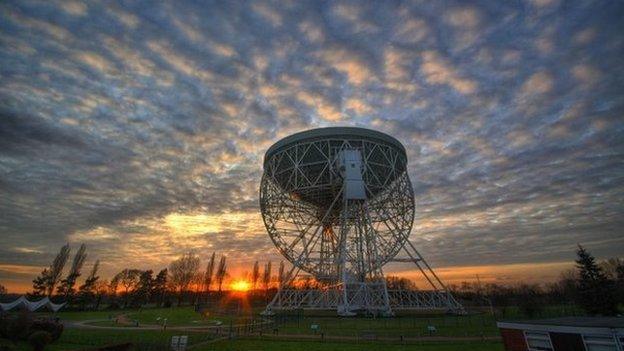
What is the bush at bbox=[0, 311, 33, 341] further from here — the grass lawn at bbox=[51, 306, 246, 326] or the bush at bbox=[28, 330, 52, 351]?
the grass lawn at bbox=[51, 306, 246, 326]

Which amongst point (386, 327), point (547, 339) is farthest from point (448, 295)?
point (547, 339)

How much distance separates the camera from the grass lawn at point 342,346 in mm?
17797

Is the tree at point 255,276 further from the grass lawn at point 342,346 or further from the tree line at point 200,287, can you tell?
the grass lawn at point 342,346

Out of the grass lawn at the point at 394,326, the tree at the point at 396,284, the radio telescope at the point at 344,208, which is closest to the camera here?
the grass lawn at the point at 394,326

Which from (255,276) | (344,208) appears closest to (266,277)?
(255,276)

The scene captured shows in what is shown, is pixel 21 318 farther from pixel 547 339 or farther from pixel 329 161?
pixel 547 339

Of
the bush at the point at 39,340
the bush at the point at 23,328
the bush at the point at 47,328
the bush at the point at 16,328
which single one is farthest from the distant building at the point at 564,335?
the bush at the point at 16,328

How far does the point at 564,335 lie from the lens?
1112cm

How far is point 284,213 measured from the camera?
35.8 metres

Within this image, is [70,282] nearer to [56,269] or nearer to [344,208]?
[56,269]

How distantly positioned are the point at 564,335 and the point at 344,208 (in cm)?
2153

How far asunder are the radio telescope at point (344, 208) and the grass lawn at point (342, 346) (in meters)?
9.75

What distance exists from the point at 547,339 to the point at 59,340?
85.5 feet

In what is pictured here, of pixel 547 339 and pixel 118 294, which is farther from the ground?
pixel 118 294
